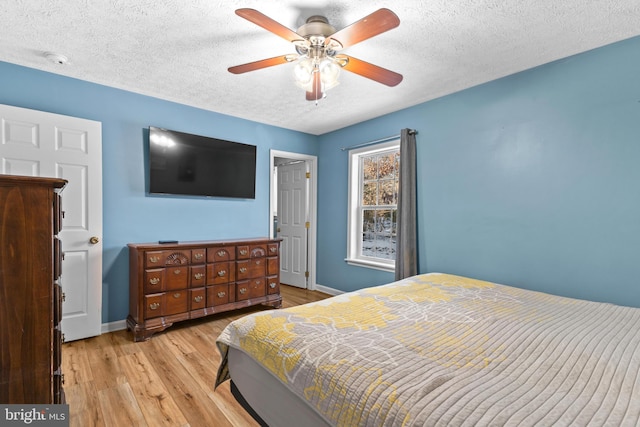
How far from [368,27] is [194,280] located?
2683 millimetres

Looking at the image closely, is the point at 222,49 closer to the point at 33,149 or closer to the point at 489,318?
the point at 33,149

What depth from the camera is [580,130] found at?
219 centimetres

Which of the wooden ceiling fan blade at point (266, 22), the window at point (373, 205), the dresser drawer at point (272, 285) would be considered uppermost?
the wooden ceiling fan blade at point (266, 22)

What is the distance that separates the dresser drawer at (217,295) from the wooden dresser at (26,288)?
1868 mm

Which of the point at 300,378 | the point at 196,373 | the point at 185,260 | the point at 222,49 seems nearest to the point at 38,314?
the point at 300,378

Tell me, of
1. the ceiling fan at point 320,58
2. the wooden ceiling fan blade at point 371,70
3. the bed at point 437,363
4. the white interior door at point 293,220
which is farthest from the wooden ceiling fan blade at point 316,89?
the white interior door at point 293,220

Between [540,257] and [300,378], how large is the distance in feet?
7.50

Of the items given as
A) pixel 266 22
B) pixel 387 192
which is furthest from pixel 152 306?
pixel 387 192

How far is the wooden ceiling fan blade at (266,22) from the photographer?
1402 millimetres

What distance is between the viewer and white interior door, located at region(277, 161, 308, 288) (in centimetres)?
462

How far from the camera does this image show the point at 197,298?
301cm

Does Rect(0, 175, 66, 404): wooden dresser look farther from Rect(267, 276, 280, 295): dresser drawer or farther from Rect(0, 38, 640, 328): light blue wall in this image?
Rect(267, 276, 280, 295): dresser drawer

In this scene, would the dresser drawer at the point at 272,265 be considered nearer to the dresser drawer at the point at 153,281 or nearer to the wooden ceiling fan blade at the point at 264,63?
the dresser drawer at the point at 153,281

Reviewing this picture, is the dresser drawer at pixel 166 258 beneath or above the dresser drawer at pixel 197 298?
above
